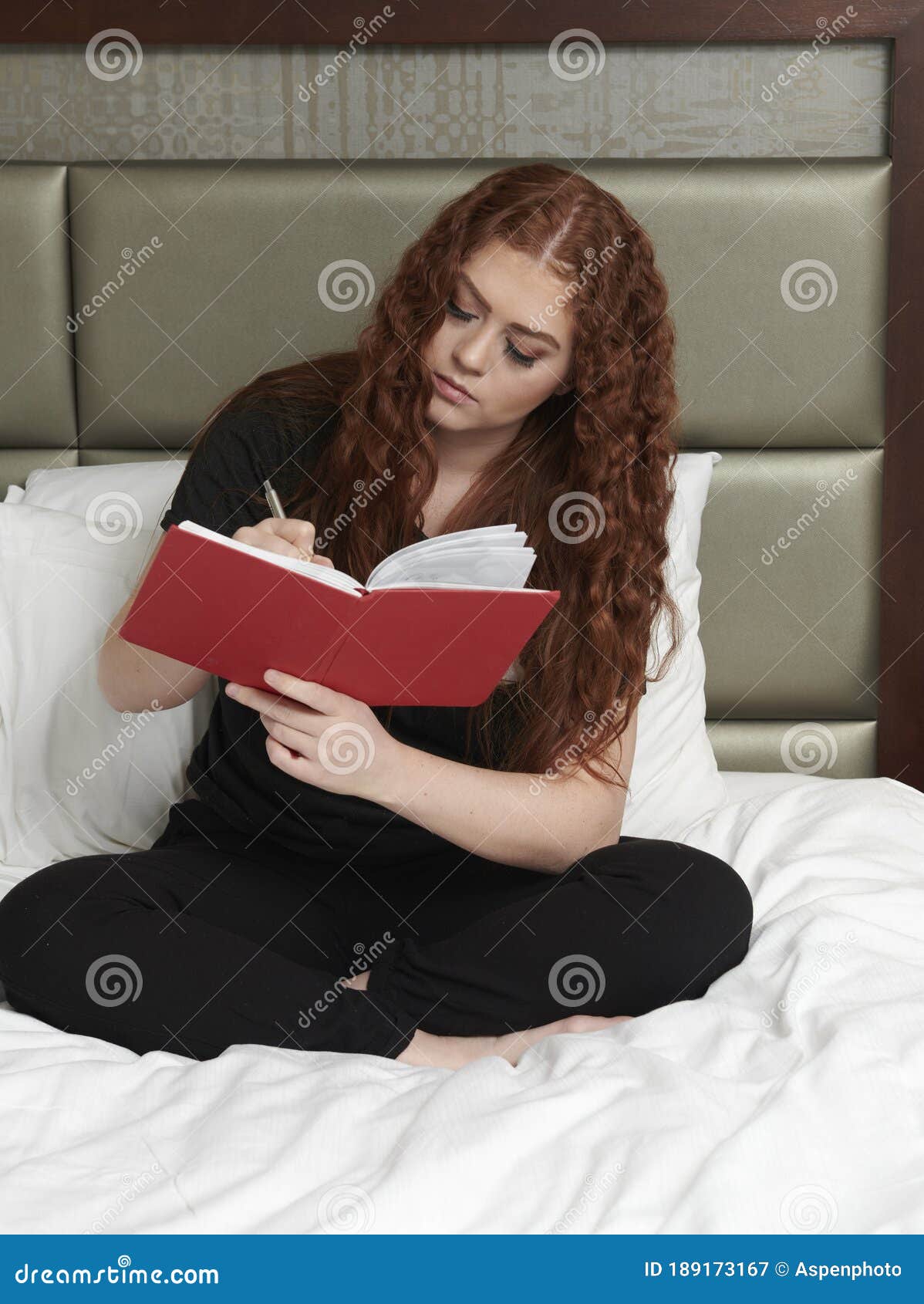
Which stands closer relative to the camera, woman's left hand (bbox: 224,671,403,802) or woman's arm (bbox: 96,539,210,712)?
woman's left hand (bbox: 224,671,403,802)

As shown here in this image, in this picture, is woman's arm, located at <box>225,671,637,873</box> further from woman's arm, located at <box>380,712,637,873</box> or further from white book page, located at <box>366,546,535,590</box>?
white book page, located at <box>366,546,535,590</box>

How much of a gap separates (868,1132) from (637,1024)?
8.7 inches

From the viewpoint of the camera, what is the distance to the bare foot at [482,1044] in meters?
1.03

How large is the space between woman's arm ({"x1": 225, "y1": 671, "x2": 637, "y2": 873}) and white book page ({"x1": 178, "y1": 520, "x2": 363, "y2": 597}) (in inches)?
5.5

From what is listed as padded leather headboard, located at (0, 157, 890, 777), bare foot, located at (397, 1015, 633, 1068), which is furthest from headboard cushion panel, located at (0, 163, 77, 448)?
bare foot, located at (397, 1015, 633, 1068)

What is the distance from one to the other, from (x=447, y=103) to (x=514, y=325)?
677mm

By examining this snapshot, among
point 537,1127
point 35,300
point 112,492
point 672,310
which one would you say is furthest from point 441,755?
point 35,300

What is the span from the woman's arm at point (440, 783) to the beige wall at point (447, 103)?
36.1 inches

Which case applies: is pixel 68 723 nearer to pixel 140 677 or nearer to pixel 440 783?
pixel 140 677

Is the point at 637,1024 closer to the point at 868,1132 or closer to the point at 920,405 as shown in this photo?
the point at 868,1132

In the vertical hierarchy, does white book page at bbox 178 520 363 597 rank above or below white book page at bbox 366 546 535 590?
above

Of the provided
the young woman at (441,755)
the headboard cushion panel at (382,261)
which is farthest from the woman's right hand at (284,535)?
the headboard cushion panel at (382,261)

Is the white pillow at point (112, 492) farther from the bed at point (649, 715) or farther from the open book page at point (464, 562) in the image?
the open book page at point (464, 562)

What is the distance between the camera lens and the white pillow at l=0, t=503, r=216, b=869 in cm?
133
